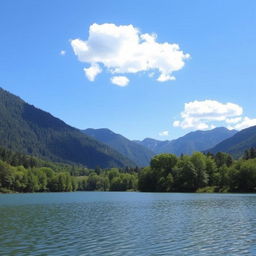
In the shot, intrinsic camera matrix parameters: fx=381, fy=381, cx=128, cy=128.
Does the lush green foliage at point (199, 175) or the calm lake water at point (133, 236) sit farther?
the lush green foliage at point (199, 175)

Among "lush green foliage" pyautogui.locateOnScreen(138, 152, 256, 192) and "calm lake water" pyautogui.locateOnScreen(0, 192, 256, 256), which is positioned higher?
"lush green foliage" pyautogui.locateOnScreen(138, 152, 256, 192)

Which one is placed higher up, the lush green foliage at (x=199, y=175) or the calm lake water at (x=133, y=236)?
the lush green foliage at (x=199, y=175)

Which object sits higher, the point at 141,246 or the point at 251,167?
the point at 251,167

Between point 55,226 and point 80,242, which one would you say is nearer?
point 80,242

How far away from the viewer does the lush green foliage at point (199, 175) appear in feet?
504

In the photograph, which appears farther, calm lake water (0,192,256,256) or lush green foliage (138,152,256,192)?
lush green foliage (138,152,256,192)

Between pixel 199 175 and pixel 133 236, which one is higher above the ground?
pixel 199 175

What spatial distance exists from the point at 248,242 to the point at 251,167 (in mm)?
121875

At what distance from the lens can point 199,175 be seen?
17550 cm

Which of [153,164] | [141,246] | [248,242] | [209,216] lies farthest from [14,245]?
[153,164]

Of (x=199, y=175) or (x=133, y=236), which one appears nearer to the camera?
(x=133, y=236)

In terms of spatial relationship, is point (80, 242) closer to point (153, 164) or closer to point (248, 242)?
point (248, 242)

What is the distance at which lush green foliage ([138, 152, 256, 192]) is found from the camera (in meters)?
154

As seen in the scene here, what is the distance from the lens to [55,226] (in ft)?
161
